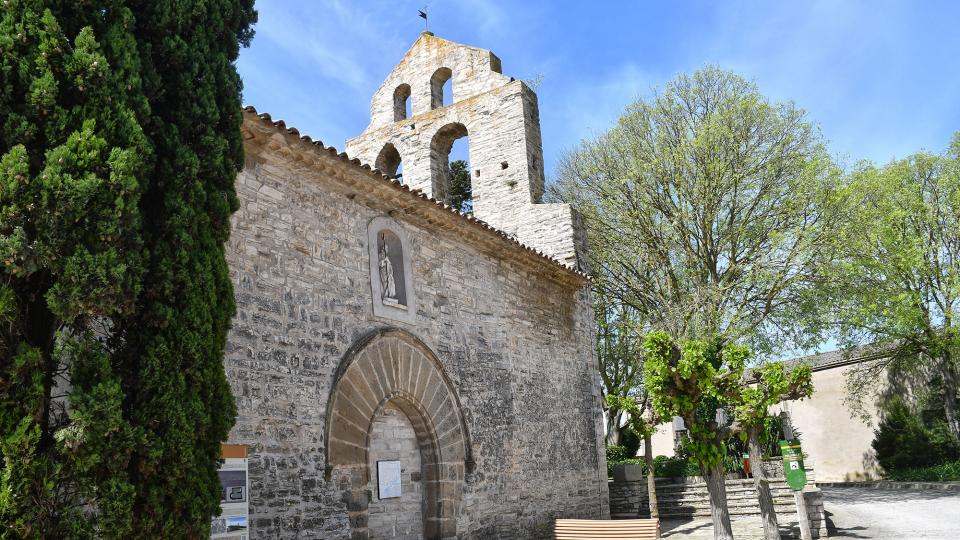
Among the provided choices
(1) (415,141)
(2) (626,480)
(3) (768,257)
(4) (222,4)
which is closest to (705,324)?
(3) (768,257)

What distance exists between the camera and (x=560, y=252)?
1330cm

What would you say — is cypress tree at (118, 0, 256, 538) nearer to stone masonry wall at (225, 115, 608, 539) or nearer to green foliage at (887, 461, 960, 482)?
stone masonry wall at (225, 115, 608, 539)

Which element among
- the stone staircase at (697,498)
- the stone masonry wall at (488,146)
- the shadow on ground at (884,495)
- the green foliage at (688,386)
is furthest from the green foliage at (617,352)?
the green foliage at (688,386)

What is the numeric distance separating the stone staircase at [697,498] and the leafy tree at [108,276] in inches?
451

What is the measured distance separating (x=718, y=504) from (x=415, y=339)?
443 centimetres

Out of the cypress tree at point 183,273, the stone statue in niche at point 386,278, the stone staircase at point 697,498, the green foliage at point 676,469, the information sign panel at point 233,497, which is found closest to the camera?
the cypress tree at point 183,273

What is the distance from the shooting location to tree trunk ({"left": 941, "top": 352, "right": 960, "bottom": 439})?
19250 millimetres

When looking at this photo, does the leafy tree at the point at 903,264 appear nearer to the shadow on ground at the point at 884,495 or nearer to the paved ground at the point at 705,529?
the shadow on ground at the point at 884,495

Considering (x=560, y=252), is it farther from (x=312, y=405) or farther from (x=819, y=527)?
(x=312, y=405)

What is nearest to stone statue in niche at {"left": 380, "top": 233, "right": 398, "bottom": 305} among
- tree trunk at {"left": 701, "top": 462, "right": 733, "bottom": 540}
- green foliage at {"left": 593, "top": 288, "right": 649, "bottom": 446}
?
tree trunk at {"left": 701, "top": 462, "right": 733, "bottom": 540}

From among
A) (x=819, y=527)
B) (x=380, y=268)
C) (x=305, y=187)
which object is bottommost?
(x=819, y=527)

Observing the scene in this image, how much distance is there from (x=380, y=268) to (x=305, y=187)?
1362 millimetres

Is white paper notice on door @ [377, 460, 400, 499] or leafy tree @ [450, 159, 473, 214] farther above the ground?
leafy tree @ [450, 159, 473, 214]

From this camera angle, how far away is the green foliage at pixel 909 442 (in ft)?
68.5
